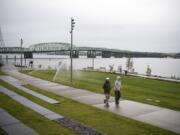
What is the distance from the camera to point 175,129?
380 inches

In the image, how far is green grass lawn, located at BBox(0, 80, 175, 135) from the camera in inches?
365

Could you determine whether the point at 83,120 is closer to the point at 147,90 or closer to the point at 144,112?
the point at 144,112

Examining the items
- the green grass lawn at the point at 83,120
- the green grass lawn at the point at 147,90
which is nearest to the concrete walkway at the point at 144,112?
the green grass lawn at the point at 83,120

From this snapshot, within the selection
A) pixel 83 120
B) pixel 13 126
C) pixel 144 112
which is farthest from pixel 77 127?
pixel 144 112

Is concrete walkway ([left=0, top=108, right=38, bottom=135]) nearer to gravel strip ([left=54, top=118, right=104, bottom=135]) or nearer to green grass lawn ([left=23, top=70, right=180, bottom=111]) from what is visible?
gravel strip ([left=54, top=118, right=104, bottom=135])

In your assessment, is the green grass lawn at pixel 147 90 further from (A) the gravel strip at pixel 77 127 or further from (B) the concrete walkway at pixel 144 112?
(A) the gravel strip at pixel 77 127

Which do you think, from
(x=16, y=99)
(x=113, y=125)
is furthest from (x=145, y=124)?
(x=16, y=99)

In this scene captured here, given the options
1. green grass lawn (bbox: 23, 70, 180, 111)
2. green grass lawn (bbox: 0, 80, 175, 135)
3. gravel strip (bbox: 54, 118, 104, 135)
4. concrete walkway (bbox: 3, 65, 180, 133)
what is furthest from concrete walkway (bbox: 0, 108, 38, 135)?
green grass lawn (bbox: 23, 70, 180, 111)

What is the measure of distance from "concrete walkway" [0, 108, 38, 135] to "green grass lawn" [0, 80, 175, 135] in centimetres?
33

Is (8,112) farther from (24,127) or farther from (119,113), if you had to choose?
(119,113)

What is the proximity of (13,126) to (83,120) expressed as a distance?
335 cm

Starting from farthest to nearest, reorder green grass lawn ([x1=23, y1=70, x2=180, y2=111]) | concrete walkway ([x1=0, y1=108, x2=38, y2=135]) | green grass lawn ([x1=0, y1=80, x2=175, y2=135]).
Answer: green grass lawn ([x1=23, y1=70, x2=180, y2=111]) < green grass lawn ([x1=0, y1=80, x2=175, y2=135]) < concrete walkway ([x1=0, y1=108, x2=38, y2=135])

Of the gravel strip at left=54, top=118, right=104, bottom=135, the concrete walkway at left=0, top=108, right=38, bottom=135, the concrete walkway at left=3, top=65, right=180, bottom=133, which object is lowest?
the concrete walkway at left=3, top=65, right=180, bottom=133

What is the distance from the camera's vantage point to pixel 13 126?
9.45 metres
